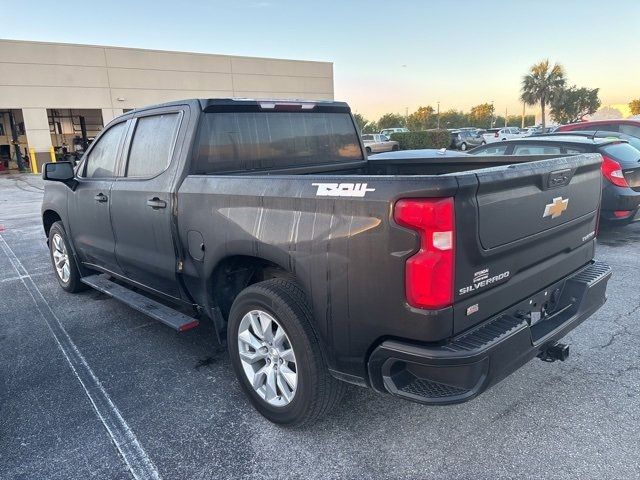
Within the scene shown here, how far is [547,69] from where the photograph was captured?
57.1 m

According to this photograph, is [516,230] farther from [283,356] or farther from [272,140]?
[272,140]

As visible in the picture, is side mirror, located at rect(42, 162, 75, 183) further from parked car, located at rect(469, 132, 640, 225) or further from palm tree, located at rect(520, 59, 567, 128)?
palm tree, located at rect(520, 59, 567, 128)

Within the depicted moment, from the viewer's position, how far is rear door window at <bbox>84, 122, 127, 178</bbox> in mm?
4348

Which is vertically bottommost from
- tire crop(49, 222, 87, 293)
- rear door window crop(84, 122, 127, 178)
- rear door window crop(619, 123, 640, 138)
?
tire crop(49, 222, 87, 293)

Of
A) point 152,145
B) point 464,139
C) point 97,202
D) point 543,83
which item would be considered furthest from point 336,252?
point 543,83

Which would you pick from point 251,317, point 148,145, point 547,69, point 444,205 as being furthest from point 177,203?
point 547,69

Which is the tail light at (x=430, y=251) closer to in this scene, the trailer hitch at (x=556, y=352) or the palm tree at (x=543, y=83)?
the trailer hitch at (x=556, y=352)

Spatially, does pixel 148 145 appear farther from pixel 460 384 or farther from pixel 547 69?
pixel 547 69

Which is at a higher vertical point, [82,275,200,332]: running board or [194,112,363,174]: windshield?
[194,112,363,174]: windshield

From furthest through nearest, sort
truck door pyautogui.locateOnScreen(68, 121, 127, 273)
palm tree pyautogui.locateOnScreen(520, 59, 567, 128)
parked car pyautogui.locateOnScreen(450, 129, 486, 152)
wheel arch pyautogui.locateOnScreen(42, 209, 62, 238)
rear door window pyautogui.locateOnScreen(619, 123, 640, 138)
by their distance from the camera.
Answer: palm tree pyautogui.locateOnScreen(520, 59, 567, 128) → parked car pyautogui.locateOnScreen(450, 129, 486, 152) → rear door window pyautogui.locateOnScreen(619, 123, 640, 138) → wheel arch pyautogui.locateOnScreen(42, 209, 62, 238) → truck door pyautogui.locateOnScreen(68, 121, 127, 273)

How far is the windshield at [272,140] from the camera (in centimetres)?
352

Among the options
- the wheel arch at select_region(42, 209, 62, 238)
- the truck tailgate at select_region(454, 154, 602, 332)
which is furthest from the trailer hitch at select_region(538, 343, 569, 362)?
the wheel arch at select_region(42, 209, 62, 238)

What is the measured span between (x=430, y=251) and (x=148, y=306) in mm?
2700

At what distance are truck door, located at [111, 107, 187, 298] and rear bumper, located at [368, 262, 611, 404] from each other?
1.97m
